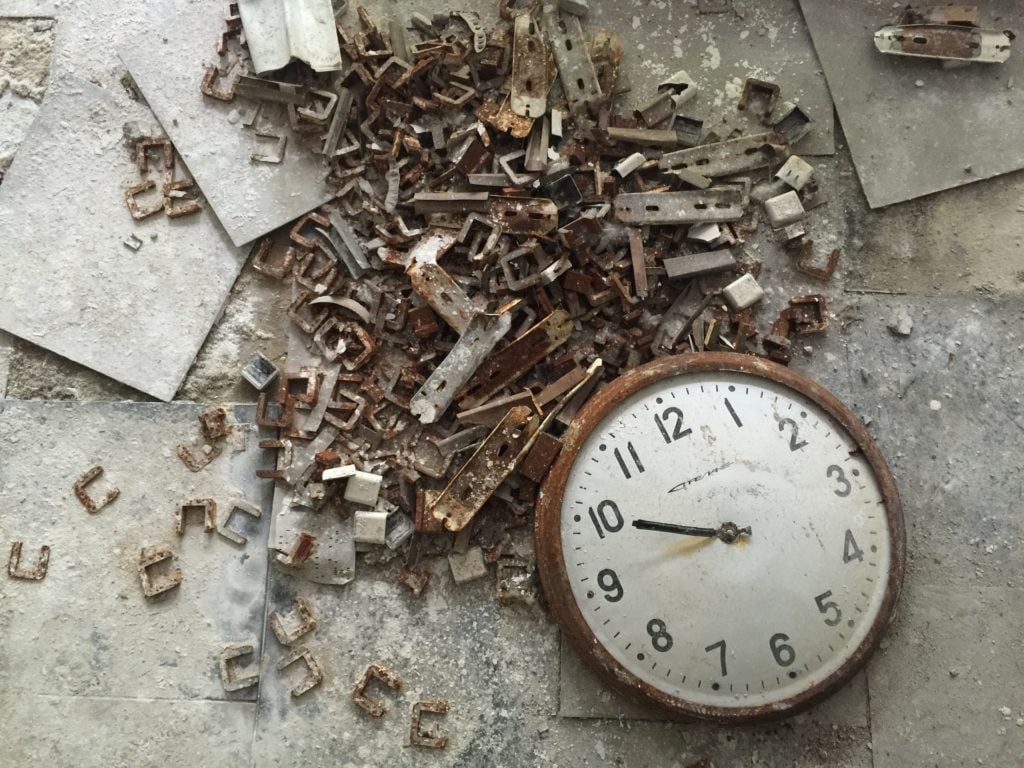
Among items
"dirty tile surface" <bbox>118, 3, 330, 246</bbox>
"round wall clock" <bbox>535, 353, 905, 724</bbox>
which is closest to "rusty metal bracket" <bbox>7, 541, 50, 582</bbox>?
"dirty tile surface" <bbox>118, 3, 330, 246</bbox>

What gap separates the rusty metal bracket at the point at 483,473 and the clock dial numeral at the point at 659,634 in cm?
42

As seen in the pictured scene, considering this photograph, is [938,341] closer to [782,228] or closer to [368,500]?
[782,228]

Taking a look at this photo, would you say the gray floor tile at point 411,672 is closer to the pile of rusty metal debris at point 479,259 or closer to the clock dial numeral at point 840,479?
the pile of rusty metal debris at point 479,259

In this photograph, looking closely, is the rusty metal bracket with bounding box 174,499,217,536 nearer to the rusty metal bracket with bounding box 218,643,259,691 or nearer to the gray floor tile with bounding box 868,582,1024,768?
the rusty metal bracket with bounding box 218,643,259,691

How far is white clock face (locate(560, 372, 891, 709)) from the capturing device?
171cm

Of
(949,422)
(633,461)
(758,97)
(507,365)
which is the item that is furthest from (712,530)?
(758,97)

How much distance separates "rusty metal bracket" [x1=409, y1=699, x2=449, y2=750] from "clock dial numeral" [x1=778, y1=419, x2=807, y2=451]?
0.93m

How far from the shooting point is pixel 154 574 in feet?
6.28

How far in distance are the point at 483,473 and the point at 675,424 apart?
1.37 feet

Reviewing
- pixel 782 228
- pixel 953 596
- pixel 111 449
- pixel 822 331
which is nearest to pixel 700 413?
pixel 822 331

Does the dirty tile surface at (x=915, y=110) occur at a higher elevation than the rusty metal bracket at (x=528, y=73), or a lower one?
lower

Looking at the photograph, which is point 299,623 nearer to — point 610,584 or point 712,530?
point 610,584

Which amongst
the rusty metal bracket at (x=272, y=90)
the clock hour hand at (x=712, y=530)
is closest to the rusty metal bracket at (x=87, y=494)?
the rusty metal bracket at (x=272, y=90)

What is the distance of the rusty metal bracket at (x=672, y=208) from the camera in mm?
1950
